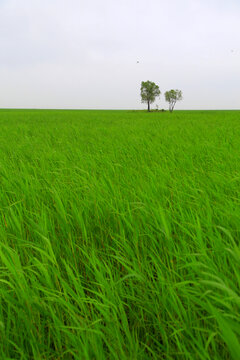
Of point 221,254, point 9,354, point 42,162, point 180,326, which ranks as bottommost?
point 9,354

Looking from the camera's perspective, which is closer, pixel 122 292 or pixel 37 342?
pixel 37 342

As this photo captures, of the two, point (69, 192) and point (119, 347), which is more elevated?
point (69, 192)

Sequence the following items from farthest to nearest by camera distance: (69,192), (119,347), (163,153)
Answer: (163,153), (69,192), (119,347)

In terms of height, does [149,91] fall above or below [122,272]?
above

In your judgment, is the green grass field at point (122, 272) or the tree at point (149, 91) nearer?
the green grass field at point (122, 272)

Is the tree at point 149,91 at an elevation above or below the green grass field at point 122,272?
above

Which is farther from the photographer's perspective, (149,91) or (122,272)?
(149,91)

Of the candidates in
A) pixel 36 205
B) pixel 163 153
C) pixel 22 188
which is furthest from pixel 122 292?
pixel 163 153

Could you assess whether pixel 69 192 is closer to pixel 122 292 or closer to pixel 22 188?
pixel 22 188

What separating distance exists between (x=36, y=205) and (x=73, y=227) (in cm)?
52

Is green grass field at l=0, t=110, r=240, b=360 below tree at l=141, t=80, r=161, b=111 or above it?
below

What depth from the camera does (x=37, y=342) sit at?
0.85 meters

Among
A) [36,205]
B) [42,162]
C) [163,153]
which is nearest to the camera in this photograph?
[36,205]

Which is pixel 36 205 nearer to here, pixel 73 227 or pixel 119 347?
pixel 73 227
